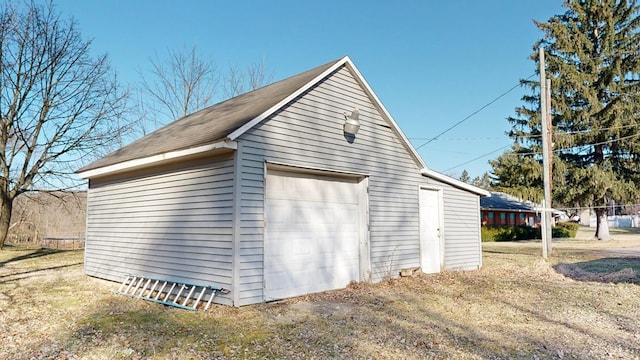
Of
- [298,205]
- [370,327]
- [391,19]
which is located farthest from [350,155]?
[391,19]

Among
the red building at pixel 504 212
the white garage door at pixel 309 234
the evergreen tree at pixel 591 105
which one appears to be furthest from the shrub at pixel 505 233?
the white garage door at pixel 309 234

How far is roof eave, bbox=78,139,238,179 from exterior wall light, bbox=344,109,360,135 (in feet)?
9.00

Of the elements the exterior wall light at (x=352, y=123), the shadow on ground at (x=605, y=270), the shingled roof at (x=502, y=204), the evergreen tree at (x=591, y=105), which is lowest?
the shadow on ground at (x=605, y=270)

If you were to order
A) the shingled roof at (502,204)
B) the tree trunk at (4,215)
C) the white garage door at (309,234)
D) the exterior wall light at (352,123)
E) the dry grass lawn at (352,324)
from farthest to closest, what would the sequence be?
the shingled roof at (502,204)
the tree trunk at (4,215)
the exterior wall light at (352,123)
the white garage door at (309,234)
the dry grass lawn at (352,324)

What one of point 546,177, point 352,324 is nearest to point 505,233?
point 546,177

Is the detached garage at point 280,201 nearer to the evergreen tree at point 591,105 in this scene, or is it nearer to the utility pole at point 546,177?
the utility pole at point 546,177

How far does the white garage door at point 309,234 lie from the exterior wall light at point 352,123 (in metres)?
1.01

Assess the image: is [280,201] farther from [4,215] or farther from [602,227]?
[602,227]

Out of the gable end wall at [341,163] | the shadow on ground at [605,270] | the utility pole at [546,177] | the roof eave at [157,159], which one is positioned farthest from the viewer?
the utility pole at [546,177]

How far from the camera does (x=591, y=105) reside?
72.6 feet

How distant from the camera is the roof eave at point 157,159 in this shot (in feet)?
20.4

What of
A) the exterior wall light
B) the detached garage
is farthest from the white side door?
the exterior wall light

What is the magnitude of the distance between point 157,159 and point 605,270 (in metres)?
11.4

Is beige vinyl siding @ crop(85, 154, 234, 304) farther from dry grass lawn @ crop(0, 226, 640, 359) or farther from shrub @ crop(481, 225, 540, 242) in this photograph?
shrub @ crop(481, 225, 540, 242)
